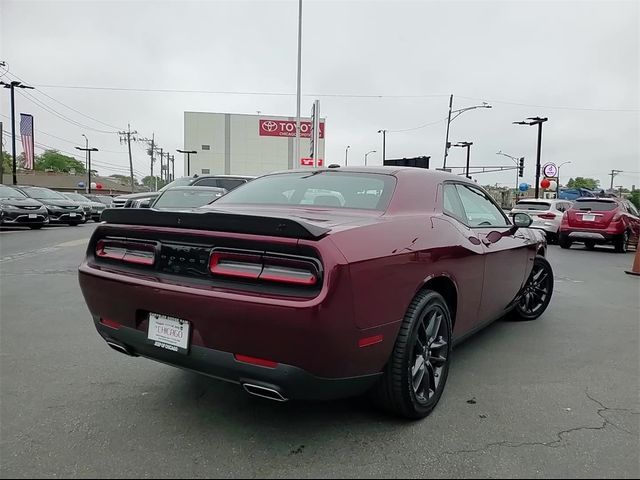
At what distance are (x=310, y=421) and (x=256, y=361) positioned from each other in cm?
72

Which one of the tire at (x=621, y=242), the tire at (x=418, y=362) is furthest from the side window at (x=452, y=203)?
the tire at (x=621, y=242)

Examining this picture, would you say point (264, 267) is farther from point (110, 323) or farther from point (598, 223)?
point (598, 223)

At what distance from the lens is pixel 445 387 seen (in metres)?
3.27

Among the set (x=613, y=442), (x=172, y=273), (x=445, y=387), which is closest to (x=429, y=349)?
(x=445, y=387)

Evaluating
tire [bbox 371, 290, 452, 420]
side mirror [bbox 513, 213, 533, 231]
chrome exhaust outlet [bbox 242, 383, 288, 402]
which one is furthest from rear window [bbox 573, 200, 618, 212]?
chrome exhaust outlet [bbox 242, 383, 288, 402]

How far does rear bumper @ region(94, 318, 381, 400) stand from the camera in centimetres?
221

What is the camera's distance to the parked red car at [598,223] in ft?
40.7

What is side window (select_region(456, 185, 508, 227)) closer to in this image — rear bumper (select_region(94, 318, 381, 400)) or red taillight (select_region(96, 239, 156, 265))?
rear bumper (select_region(94, 318, 381, 400))

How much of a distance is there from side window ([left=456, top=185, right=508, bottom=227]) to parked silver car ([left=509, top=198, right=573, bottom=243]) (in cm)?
1050

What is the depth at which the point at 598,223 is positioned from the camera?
12.5 m

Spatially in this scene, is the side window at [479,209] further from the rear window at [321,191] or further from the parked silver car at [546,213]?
the parked silver car at [546,213]

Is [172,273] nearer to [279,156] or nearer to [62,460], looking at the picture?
[62,460]

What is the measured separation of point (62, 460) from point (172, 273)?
1029mm

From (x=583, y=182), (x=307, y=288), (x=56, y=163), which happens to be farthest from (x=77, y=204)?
(x=583, y=182)
